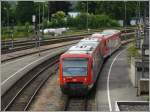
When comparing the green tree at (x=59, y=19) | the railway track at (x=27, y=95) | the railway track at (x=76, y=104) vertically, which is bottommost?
the railway track at (x=76, y=104)

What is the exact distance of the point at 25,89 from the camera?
3067 cm

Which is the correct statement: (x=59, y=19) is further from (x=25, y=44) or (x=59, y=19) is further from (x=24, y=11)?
(x=25, y=44)

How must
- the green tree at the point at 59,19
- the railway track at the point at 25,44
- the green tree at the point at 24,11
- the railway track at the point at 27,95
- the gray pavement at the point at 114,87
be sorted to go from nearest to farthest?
the railway track at the point at 27,95 < the gray pavement at the point at 114,87 < the railway track at the point at 25,44 < the green tree at the point at 24,11 < the green tree at the point at 59,19

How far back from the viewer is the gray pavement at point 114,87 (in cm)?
2648

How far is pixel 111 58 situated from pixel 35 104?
68.6 ft

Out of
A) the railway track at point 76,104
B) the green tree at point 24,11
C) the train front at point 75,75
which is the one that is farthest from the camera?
the green tree at point 24,11

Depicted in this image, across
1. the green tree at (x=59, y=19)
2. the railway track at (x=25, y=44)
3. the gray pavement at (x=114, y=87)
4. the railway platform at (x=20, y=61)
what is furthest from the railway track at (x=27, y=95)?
the green tree at (x=59, y=19)

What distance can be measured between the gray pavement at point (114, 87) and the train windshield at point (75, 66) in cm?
176

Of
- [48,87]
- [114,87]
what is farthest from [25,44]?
[114,87]

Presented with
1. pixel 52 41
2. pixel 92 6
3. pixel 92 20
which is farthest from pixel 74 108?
pixel 92 6

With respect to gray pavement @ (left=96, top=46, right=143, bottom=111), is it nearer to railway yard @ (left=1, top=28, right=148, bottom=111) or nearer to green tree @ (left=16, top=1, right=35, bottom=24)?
railway yard @ (left=1, top=28, right=148, bottom=111)

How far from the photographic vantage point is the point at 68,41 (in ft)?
207

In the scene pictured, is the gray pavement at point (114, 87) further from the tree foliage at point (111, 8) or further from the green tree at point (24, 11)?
the tree foliage at point (111, 8)

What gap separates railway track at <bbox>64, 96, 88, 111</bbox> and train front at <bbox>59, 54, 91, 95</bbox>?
1.34 feet
